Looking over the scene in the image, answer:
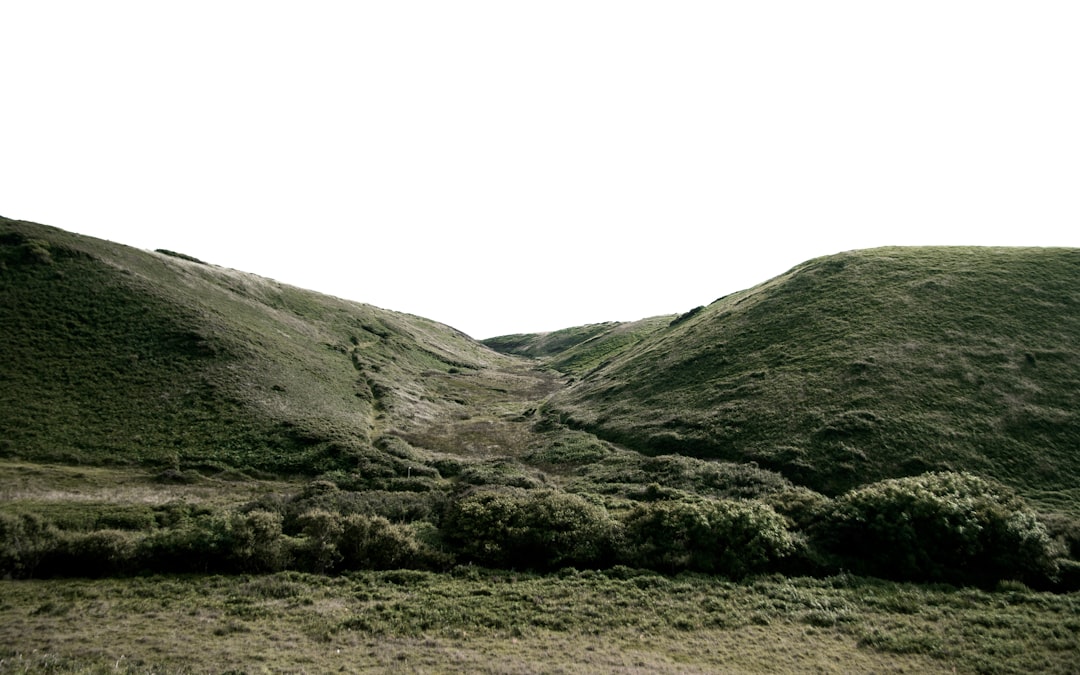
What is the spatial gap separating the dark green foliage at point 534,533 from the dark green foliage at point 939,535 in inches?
446

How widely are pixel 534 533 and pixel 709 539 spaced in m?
8.39

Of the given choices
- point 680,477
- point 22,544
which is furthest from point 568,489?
point 22,544

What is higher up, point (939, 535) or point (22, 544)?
point (939, 535)

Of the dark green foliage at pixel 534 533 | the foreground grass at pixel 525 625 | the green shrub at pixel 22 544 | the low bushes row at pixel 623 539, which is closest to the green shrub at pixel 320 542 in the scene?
the low bushes row at pixel 623 539

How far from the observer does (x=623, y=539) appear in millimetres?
23750

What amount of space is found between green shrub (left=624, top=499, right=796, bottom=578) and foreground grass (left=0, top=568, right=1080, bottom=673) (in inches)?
41.6

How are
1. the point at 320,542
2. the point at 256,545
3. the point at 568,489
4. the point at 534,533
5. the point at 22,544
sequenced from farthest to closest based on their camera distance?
the point at 568,489 < the point at 534,533 < the point at 320,542 < the point at 256,545 < the point at 22,544

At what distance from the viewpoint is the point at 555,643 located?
1622 cm

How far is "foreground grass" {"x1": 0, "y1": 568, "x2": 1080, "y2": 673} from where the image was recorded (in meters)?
14.6

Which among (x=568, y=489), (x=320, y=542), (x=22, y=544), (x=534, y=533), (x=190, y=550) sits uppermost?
(x=534, y=533)

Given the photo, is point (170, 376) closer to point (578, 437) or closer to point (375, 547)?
point (375, 547)

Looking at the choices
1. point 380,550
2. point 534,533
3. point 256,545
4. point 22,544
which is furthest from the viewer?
point 534,533

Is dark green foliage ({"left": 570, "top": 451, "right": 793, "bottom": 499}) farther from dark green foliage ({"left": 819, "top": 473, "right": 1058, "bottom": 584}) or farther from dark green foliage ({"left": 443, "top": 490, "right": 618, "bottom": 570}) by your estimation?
dark green foliage ({"left": 443, "top": 490, "right": 618, "bottom": 570})

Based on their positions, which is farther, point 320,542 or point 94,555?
point 320,542
